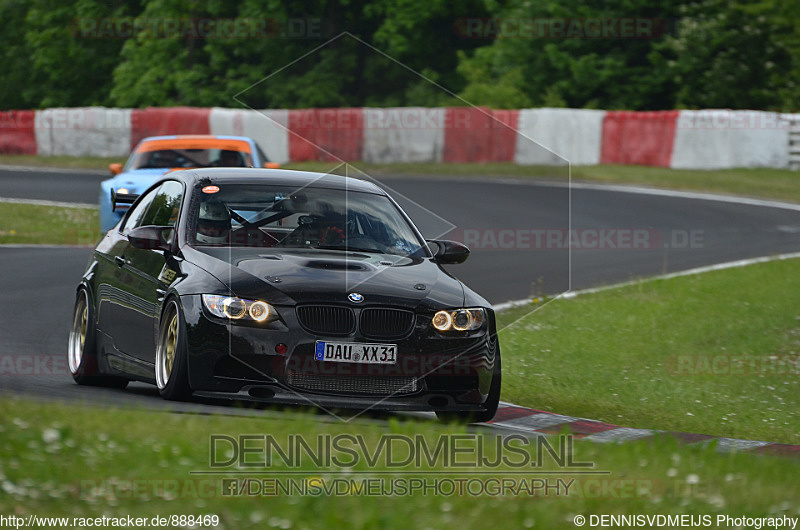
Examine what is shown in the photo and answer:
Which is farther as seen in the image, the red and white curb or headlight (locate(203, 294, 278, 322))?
the red and white curb

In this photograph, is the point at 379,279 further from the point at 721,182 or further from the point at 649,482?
the point at 721,182

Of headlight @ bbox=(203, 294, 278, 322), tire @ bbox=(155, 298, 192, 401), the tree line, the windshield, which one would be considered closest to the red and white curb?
the windshield

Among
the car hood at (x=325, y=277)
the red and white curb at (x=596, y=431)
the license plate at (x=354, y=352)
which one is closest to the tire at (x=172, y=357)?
the car hood at (x=325, y=277)

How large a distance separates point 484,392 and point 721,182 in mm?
21299

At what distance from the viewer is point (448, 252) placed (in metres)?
8.87

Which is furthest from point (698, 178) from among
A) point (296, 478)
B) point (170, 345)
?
point (296, 478)

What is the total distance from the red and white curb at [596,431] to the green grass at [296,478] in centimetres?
130

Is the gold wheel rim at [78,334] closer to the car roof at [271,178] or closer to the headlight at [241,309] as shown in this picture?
the car roof at [271,178]

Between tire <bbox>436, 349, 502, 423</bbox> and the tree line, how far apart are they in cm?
2759

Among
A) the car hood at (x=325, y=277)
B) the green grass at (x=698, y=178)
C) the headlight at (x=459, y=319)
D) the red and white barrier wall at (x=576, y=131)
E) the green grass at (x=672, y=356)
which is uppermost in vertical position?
the car hood at (x=325, y=277)

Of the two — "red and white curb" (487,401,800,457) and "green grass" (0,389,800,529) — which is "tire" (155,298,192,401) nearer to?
"green grass" (0,389,800,529)

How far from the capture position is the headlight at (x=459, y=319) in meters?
7.80

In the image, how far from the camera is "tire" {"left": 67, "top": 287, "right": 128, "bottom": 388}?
30.6 ft

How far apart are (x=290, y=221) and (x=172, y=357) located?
1.24 metres
